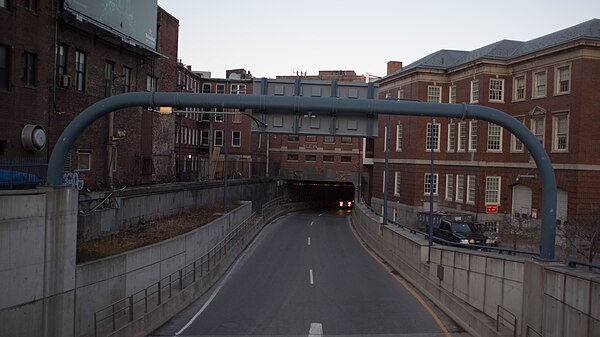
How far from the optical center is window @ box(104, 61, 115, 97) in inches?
1106

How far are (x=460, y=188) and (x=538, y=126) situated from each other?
9.13m

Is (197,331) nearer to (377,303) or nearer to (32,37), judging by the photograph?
(377,303)

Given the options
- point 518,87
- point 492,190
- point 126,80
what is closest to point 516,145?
point 492,190

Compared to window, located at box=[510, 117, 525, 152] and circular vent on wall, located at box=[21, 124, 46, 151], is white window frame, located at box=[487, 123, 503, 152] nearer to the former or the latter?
window, located at box=[510, 117, 525, 152]

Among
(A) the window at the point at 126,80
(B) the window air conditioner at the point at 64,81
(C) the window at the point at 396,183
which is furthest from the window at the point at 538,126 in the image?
(B) the window air conditioner at the point at 64,81

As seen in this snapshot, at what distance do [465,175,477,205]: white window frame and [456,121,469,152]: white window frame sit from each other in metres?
2.44

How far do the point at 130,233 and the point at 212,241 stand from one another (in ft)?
20.5

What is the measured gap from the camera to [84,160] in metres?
26.9

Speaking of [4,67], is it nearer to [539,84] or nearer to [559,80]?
[559,80]

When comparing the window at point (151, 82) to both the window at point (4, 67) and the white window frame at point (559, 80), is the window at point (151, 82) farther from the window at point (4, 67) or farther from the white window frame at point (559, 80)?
the white window frame at point (559, 80)

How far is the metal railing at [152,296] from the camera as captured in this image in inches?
567

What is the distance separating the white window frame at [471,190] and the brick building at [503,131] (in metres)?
0.08

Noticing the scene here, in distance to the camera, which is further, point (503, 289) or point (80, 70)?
point (80, 70)

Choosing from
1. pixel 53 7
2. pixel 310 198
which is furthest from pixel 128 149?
pixel 310 198
